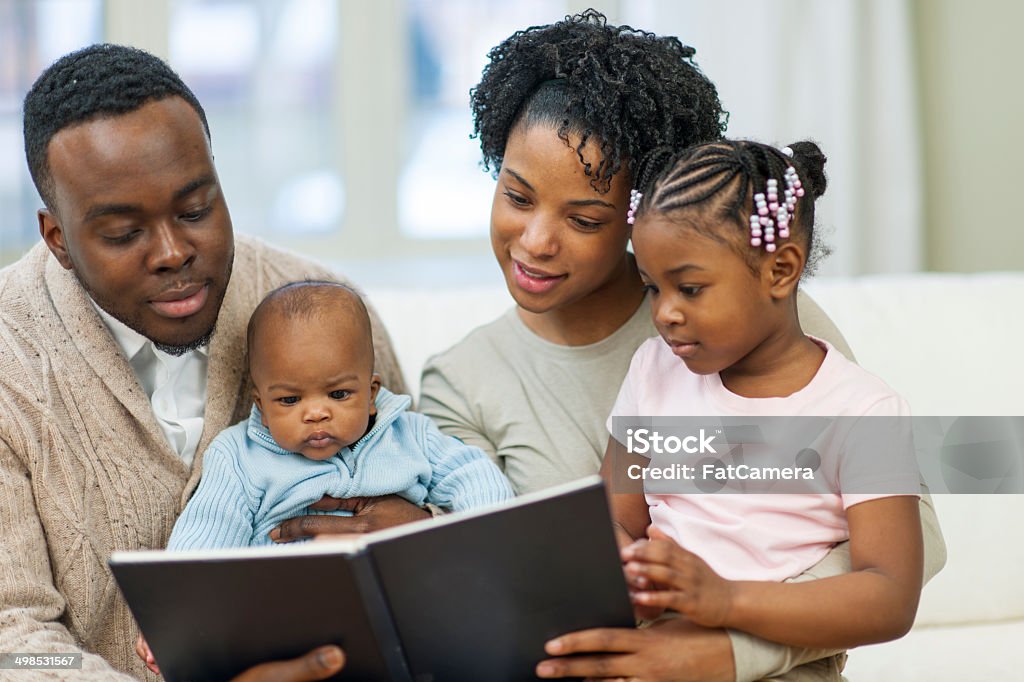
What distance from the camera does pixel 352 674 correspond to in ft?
4.59

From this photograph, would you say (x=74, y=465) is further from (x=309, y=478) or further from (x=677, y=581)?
(x=677, y=581)

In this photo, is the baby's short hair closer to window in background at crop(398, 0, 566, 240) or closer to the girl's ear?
the girl's ear

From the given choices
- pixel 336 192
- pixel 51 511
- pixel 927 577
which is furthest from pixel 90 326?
pixel 336 192

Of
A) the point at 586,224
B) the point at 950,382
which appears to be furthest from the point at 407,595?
the point at 950,382

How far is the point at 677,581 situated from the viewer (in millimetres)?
1341

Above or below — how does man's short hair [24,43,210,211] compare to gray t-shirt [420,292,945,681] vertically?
above

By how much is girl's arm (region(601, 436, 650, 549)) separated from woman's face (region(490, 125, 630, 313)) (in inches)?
10.3

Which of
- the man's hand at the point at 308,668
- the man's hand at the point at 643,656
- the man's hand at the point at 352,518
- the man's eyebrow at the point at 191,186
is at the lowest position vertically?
the man's hand at the point at 643,656

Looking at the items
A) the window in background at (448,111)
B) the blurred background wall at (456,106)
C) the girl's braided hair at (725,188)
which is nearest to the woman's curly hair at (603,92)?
the girl's braided hair at (725,188)

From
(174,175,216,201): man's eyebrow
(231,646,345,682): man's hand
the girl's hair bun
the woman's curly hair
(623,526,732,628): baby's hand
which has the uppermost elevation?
the woman's curly hair

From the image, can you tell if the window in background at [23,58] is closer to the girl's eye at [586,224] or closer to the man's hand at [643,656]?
the girl's eye at [586,224]

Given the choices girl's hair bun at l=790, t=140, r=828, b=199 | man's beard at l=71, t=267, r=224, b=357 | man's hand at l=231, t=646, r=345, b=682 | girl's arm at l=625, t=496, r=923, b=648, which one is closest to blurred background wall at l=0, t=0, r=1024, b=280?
girl's hair bun at l=790, t=140, r=828, b=199

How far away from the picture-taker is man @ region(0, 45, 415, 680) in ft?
5.16

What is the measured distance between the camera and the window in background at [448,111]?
12.5 ft
